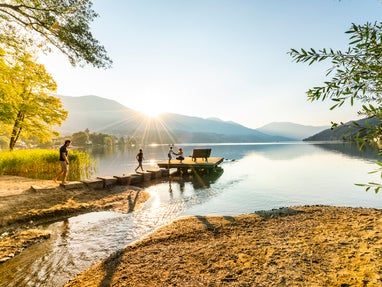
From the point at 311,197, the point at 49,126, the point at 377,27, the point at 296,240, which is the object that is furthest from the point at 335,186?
the point at 49,126

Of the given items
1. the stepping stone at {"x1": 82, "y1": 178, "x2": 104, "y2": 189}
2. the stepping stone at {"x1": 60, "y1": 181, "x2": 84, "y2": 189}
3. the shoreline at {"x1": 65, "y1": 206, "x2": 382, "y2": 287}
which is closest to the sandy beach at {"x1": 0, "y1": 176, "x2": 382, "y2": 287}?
the shoreline at {"x1": 65, "y1": 206, "x2": 382, "y2": 287}

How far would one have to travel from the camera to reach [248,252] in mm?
5984

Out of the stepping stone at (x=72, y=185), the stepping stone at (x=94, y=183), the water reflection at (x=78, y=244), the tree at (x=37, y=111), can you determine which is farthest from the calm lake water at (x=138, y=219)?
the tree at (x=37, y=111)

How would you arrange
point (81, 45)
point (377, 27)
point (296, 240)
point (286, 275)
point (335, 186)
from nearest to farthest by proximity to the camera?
point (377, 27) < point (286, 275) < point (296, 240) < point (81, 45) < point (335, 186)

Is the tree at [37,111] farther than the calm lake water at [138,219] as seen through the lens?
Yes

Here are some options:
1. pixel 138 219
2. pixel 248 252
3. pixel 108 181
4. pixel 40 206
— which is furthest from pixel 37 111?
pixel 248 252

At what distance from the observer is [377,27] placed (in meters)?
2.84

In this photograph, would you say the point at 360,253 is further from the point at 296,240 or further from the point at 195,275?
the point at 195,275

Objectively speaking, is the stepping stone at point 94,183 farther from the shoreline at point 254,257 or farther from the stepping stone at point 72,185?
the shoreline at point 254,257

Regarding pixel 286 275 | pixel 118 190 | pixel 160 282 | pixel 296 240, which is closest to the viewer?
pixel 286 275

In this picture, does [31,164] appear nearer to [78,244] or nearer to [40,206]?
[40,206]

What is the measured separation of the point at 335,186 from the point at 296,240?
2071cm

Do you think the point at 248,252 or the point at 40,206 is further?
the point at 40,206

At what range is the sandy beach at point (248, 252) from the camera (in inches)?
185
